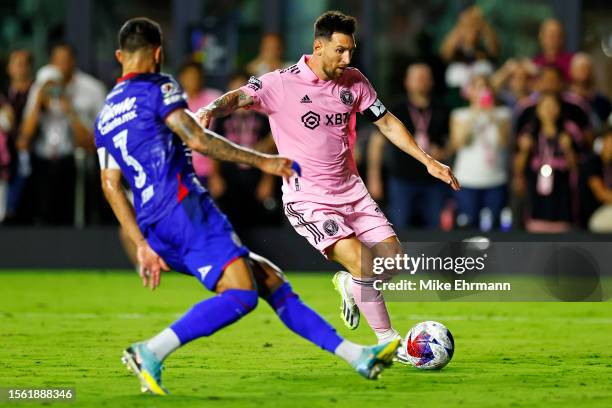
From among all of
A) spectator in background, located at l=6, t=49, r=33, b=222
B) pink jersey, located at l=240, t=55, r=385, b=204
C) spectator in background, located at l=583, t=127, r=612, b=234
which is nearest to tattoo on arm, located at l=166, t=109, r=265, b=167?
pink jersey, located at l=240, t=55, r=385, b=204

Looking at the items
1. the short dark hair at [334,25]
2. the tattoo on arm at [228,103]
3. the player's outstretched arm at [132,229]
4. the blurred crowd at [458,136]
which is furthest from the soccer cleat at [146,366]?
the blurred crowd at [458,136]

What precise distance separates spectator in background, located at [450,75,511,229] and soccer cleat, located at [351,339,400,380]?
7539mm

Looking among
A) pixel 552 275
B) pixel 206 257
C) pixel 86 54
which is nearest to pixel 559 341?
pixel 206 257

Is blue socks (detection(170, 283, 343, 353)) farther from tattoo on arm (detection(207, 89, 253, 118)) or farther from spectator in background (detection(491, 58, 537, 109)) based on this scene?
spectator in background (detection(491, 58, 537, 109))

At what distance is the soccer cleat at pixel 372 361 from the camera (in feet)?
22.7

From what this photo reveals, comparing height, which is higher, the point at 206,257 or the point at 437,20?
the point at 437,20

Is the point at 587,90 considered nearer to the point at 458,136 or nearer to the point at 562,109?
the point at 562,109

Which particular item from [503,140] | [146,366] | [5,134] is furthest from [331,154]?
[5,134]

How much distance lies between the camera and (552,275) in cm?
1449

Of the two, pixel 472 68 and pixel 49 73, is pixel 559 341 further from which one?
pixel 49 73

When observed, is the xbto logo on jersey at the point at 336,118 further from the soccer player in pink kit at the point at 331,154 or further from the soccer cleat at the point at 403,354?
the soccer cleat at the point at 403,354

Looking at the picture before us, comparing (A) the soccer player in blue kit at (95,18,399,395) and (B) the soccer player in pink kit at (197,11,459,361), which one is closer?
(A) the soccer player in blue kit at (95,18,399,395)

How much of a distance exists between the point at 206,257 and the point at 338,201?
1.88 m

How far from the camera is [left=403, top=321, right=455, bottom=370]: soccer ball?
318 inches
